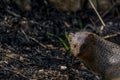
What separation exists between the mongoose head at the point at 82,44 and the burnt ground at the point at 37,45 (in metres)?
0.43

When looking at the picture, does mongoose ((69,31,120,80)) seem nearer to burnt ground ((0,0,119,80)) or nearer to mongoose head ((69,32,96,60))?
mongoose head ((69,32,96,60))

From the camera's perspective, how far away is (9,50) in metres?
3.29

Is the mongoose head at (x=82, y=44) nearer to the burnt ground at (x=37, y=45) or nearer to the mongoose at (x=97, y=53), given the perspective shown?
the mongoose at (x=97, y=53)

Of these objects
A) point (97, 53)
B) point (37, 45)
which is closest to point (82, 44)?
point (97, 53)

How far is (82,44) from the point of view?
267cm

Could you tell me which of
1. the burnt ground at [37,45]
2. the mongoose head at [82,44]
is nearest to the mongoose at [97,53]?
Answer: the mongoose head at [82,44]

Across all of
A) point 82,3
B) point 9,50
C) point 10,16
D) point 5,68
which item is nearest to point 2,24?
point 10,16

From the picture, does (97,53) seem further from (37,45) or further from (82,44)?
(37,45)

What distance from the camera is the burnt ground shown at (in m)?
3.11

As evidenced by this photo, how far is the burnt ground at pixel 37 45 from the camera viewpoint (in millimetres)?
3109

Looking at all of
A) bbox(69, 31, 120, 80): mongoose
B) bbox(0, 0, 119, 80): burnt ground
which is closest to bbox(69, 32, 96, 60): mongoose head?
bbox(69, 31, 120, 80): mongoose

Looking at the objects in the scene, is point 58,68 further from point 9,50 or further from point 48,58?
point 9,50

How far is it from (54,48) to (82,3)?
2.84ft

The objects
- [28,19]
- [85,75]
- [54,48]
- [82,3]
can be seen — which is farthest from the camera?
[82,3]
